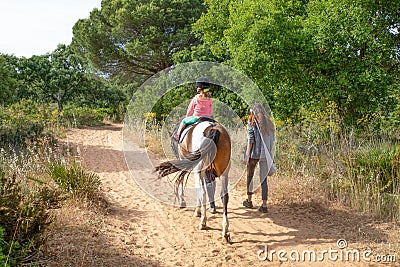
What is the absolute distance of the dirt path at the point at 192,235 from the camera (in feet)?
13.1

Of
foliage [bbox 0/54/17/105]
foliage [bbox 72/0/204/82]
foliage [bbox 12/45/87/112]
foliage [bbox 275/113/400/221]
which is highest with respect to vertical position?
foliage [bbox 72/0/204/82]

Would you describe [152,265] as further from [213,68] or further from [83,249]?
[213,68]

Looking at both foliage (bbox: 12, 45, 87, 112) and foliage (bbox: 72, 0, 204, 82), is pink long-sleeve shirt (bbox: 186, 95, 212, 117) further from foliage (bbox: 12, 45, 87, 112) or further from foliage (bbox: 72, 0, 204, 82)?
foliage (bbox: 12, 45, 87, 112)

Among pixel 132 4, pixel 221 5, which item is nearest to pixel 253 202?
pixel 221 5

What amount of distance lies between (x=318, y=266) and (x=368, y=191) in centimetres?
204

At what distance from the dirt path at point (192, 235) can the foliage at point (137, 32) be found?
15.5 meters

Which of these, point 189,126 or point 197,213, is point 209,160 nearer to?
point 189,126

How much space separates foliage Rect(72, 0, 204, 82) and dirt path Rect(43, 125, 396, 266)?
1547cm

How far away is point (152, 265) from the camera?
3.88 m

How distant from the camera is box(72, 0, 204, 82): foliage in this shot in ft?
65.0

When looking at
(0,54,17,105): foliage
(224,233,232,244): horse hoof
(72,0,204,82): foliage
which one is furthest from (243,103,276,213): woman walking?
(72,0,204,82): foliage

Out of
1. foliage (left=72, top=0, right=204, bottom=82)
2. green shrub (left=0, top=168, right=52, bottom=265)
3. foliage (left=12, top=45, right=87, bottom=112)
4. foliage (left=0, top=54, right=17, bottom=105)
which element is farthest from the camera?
foliage (left=12, top=45, right=87, bottom=112)

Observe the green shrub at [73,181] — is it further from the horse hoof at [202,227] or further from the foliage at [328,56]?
the foliage at [328,56]

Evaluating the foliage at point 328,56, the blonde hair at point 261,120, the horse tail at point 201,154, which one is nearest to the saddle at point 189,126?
the horse tail at point 201,154
